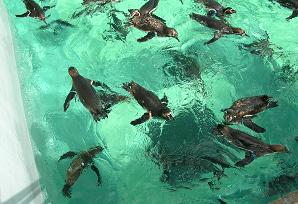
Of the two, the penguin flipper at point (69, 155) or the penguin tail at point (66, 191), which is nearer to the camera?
the penguin tail at point (66, 191)

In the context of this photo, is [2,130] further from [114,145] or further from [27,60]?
[27,60]

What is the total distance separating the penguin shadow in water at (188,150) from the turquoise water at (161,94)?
1 centimetres

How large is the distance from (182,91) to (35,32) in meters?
2.28

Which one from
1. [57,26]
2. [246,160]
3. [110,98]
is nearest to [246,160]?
[246,160]

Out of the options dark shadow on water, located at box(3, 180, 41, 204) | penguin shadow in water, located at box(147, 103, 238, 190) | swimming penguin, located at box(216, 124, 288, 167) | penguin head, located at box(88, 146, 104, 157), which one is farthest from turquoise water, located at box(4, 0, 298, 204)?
swimming penguin, located at box(216, 124, 288, 167)

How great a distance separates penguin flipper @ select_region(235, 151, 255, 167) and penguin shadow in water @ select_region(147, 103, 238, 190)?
0.44 ft

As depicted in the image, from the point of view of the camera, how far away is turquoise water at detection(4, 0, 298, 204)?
4602mm

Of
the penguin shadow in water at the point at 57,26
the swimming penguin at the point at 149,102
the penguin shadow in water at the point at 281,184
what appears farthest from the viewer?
the penguin shadow in water at the point at 57,26

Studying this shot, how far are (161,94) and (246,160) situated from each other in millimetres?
1436

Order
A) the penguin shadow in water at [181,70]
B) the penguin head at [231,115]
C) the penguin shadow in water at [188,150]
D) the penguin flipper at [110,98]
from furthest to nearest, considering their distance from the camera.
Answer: the penguin shadow in water at [181,70], the penguin flipper at [110,98], the penguin shadow in water at [188,150], the penguin head at [231,115]

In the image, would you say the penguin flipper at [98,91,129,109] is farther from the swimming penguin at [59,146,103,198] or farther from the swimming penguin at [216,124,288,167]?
the swimming penguin at [216,124,288,167]

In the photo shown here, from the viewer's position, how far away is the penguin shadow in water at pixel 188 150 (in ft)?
15.3

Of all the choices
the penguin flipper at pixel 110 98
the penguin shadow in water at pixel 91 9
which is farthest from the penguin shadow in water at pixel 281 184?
the penguin shadow in water at pixel 91 9

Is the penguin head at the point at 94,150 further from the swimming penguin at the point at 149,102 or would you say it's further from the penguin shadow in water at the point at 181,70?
the penguin shadow in water at the point at 181,70
